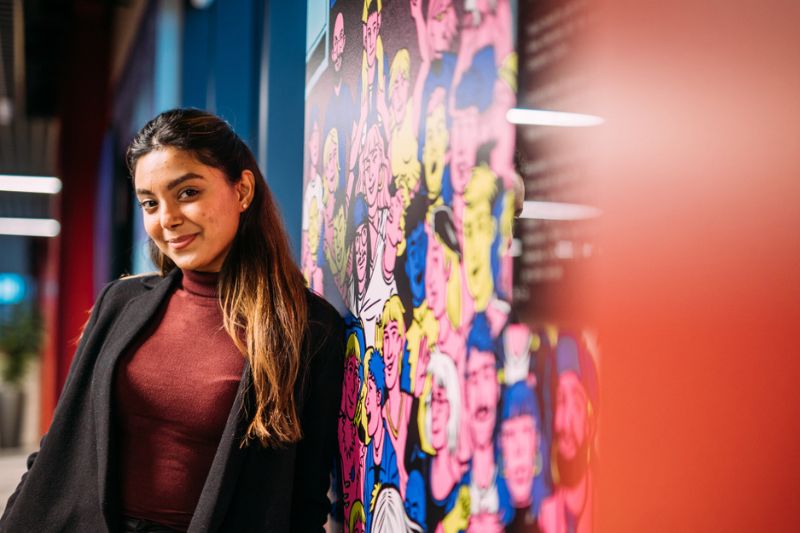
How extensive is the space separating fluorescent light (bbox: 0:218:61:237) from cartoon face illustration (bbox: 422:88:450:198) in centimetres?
1871

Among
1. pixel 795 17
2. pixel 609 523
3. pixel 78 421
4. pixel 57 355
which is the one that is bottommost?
pixel 57 355

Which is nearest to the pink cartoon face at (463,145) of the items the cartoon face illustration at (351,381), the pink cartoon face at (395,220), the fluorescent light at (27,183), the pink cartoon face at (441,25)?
the pink cartoon face at (441,25)

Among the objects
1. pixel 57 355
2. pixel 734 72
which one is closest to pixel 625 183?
pixel 734 72

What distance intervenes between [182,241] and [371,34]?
1.88 ft

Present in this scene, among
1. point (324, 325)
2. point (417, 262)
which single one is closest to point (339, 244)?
point (324, 325)

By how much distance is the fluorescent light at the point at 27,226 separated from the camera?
Result: 713 inches

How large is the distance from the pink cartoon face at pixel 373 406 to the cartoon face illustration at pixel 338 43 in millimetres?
657

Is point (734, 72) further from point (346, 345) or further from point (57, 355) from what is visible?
point (57, 355)

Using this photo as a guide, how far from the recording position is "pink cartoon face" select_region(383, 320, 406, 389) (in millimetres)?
1079

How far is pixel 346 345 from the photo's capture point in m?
1.44

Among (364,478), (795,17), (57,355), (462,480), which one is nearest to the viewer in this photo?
(795,17)

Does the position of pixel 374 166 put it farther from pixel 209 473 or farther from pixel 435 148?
pixel 209 473

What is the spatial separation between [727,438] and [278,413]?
0.93 metres

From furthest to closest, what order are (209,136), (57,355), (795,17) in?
(57,355)
(209,136)
(795,17)
